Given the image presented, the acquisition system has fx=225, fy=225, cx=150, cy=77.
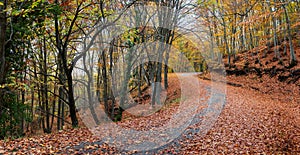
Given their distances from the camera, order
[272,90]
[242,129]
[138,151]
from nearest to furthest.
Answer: [138,151] → [242,129] → [272,90]

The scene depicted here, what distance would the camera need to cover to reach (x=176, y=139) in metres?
6.94

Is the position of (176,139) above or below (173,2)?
below

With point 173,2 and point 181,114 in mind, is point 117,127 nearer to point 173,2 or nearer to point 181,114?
point 181,114

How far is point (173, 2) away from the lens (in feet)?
44.2

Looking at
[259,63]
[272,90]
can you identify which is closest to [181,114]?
[272,90]

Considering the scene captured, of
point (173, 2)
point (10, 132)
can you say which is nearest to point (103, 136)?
point (10, 132)

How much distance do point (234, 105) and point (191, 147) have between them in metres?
6.45

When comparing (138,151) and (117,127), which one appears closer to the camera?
(138,151)

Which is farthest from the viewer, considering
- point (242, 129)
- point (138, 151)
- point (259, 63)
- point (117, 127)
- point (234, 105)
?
point (259, 63)

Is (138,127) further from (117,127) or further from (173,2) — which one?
(173,2)

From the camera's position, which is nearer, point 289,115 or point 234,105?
point 289,115

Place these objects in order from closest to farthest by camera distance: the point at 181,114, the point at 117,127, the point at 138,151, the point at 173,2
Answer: the point at 138,151, the point at 117,127, the point at 181,114, the point at 173,2

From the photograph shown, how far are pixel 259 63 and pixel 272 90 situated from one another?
530 centimetres

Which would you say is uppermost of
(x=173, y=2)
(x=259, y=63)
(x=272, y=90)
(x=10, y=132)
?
(x=173, y=2)
